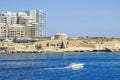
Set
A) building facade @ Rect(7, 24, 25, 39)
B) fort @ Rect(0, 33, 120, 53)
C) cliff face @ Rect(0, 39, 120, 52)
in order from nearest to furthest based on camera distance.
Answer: fort @ Rect(0, 33, 120, 53) < cliff face @ Rect(0, 39, 120, 52) < building facade @ Rect(7, 24, 25, 39)

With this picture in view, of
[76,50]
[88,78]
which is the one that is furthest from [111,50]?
[88,78]

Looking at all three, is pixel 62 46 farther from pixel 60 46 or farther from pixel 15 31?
pixel 15 31

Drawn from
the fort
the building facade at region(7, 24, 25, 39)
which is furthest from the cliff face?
the building facade at region(7, 24, 25, 39)

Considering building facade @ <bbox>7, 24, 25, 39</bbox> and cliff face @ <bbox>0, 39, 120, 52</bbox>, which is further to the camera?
building facade @ <bbox>7, 24, 25, 39</bbox>

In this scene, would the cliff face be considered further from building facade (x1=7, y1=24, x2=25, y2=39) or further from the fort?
building facade (x1=7, y1=24, x2=25, y2=39)

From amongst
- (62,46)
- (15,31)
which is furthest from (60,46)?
(15,31)

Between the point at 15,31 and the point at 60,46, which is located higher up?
the point at 15,31

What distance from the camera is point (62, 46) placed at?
533 ft

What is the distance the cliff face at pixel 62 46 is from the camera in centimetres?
15838

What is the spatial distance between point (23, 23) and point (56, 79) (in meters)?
144

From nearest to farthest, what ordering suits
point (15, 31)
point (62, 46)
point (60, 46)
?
point (62, 46) < point (60, 46) < point (15, 31)

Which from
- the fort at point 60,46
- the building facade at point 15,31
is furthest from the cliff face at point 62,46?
the building facade at point 15,31

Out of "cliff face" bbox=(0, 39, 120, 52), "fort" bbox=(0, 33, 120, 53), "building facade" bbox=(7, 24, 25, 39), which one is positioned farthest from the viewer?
"building facade" bbox=(7, 24, 25, 39)

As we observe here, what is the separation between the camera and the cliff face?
158375 millimetres
